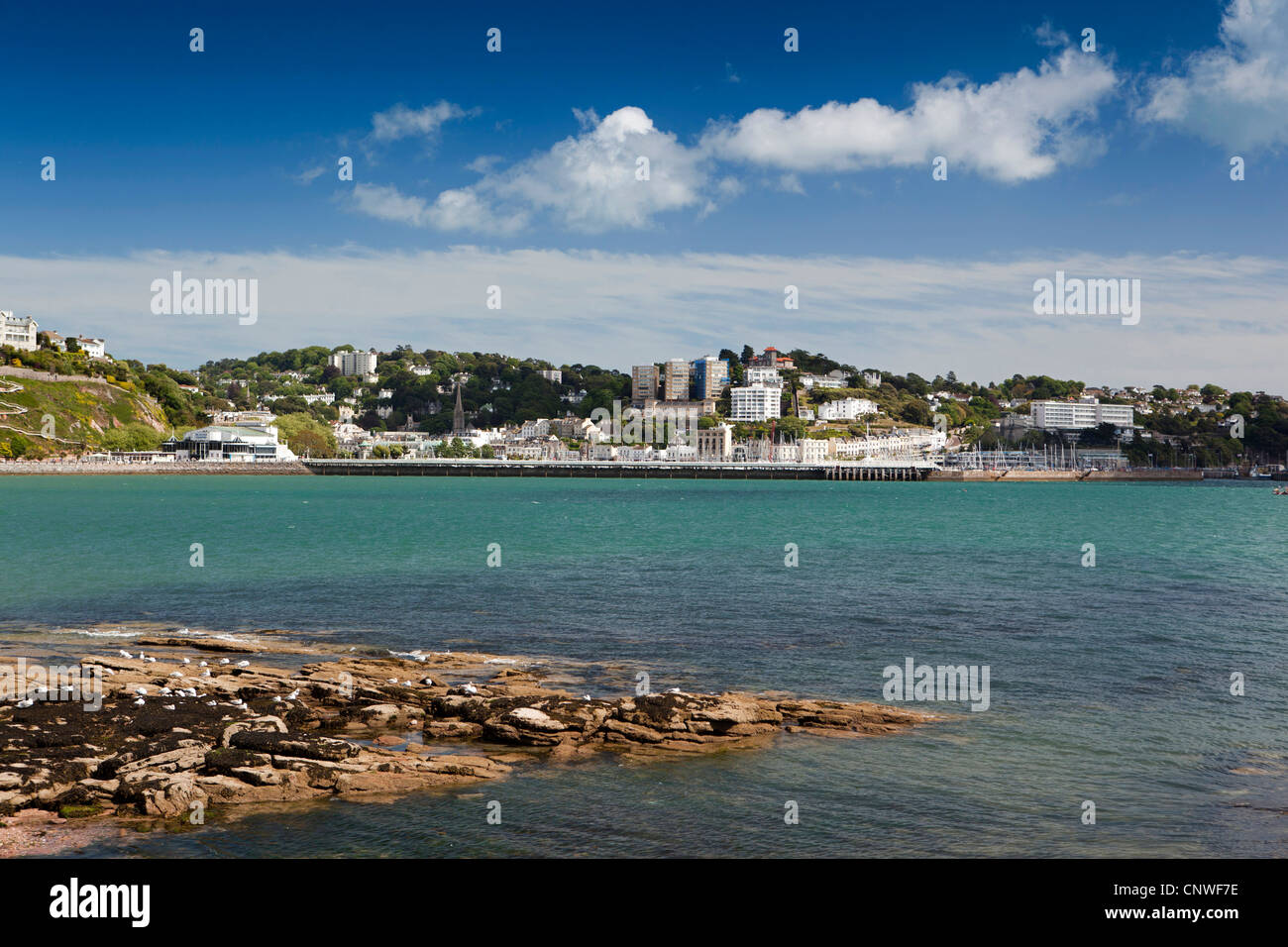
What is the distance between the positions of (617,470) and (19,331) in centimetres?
11736

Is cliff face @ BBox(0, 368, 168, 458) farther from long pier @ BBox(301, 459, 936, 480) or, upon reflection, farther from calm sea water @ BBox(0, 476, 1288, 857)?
calm sea water @ BBox(0, 476, 1288, 857)

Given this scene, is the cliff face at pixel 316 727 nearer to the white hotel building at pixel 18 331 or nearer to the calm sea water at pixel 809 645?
the calm sea water at pixel 809 645

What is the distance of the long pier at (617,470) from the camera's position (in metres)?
178

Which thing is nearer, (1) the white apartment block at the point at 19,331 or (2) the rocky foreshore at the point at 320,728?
(2) the rocky foreshore at the point at 320,728

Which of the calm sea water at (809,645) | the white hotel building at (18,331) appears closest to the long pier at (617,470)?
the white hotel building at (18,331)

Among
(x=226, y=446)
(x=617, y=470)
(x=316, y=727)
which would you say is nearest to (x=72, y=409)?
(x=226, y=446)

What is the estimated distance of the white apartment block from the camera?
185m

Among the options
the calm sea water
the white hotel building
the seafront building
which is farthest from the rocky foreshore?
the white hotel building

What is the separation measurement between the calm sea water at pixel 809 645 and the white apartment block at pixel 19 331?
155 metres

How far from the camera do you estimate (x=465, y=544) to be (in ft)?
151

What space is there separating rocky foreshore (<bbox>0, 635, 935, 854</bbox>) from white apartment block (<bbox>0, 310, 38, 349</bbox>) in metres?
201

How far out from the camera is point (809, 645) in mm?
21125

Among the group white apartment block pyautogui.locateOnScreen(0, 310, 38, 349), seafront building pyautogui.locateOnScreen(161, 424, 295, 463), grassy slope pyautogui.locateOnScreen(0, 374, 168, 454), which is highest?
white apartment block pyautogui.locateOnScreen(0, 310, 38, 349)
